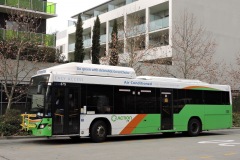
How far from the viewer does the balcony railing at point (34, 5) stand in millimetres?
31525

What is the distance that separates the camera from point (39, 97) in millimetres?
14914

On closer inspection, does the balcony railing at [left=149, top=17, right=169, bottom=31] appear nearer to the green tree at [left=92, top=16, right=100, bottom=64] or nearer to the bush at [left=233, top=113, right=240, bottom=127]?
the green tree at [left=92, top=16, right=100, bottom=64]

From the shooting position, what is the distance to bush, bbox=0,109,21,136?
17.7m

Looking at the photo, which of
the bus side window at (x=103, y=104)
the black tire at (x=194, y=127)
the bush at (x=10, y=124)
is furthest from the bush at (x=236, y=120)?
the bush at (x=10, y=124)

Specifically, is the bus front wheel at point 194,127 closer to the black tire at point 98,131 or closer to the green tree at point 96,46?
the black tire at point 98,131

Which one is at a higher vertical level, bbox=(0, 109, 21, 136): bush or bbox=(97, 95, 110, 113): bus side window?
bbox=(97, 95, 110, 113): bus side window

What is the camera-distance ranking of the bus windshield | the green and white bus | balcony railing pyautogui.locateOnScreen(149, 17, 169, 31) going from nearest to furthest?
the bus windshield
the green and white bus
balcony railing pyautogui.locateOnScreen(149, 17, 169, 31)

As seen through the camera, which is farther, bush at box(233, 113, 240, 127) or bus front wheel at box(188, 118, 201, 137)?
bush at box(233, 113, 240, 127)

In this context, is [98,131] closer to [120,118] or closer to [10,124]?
[120,118]

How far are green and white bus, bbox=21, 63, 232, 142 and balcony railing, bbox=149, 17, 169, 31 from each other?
20.8 m

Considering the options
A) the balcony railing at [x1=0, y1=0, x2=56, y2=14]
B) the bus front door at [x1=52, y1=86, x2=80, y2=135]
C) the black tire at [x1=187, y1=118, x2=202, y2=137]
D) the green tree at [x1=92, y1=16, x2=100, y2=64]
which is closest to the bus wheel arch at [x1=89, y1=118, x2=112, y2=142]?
the bus front door at [x1=52, y1=86, x2=80, y2=135]

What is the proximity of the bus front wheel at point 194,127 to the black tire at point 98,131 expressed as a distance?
221 inches

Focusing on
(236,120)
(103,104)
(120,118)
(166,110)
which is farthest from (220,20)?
(103,104)

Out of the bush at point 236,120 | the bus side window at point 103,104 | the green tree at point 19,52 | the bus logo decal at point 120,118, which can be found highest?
the green tree at point 19,52
